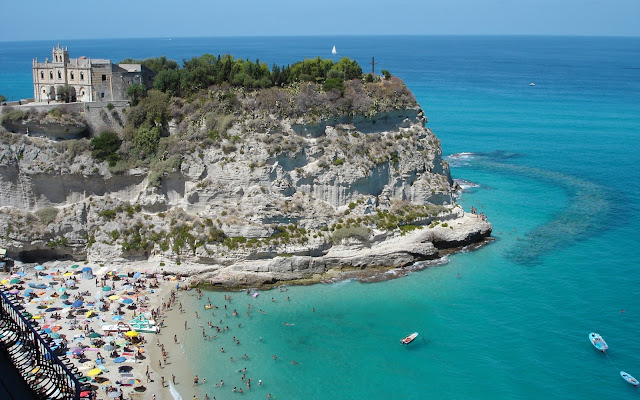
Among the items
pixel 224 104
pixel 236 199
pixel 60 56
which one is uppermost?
pixel 60 56

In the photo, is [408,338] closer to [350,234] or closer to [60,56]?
[350,234]

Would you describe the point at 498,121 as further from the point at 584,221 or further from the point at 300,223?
the point at 300,223

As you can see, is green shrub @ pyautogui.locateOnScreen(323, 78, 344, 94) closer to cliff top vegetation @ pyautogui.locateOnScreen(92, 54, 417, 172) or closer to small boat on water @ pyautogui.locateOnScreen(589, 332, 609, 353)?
cliff top vegetation @ pyautogui.locateOnScreen(92, 54, 417, 172)

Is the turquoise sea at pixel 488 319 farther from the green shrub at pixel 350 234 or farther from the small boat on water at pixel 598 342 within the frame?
the green shrub at pixel 350 234

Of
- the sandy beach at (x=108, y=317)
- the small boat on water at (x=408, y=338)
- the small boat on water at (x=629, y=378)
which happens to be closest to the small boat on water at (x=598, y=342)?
the small boat on water at (x=629, y=378)

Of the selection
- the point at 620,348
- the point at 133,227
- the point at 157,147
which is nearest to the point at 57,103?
the point at 157,147

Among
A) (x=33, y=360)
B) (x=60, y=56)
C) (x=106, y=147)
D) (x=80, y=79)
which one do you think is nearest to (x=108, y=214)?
(x=106, y=147)
